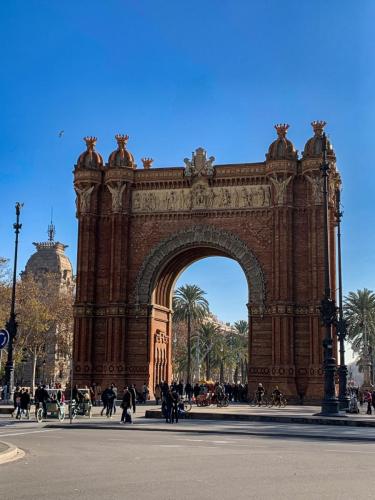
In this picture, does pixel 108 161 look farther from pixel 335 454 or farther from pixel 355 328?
pixel 335 454

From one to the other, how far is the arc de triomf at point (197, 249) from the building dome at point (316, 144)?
0.27 feet

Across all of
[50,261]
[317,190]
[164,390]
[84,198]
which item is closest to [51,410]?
[164,390]

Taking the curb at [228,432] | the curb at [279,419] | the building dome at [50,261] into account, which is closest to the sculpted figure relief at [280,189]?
the curb at [279,419]

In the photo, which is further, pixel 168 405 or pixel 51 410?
pixel 51 410

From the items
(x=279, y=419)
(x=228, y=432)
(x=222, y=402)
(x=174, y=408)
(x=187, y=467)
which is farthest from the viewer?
(x=222, y=402)

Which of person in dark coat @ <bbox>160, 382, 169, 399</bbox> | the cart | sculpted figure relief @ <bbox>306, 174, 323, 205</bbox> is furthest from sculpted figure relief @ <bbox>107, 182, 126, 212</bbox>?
the cart

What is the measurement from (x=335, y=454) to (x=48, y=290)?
6417cm

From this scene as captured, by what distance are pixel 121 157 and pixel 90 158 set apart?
2.22 metres

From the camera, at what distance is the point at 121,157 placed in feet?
156

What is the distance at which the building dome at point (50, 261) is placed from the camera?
107 meters

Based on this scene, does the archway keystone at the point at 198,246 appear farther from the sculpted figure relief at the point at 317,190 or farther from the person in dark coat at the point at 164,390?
the person in dark coat at the point at 164,390

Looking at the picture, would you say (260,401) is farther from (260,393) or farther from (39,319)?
(39,319)

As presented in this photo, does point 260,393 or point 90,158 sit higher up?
point 90,158

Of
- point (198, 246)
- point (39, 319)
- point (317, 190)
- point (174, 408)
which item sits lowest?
point (174, 408)
